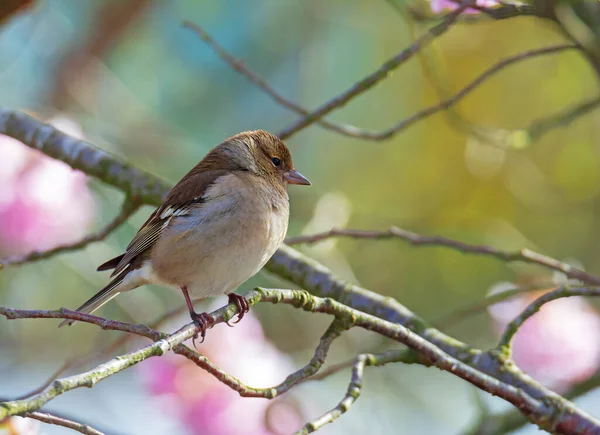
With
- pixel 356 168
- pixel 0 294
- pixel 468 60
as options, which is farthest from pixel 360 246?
pixel 0 294

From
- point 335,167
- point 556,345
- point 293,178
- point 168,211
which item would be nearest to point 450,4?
point 293,178

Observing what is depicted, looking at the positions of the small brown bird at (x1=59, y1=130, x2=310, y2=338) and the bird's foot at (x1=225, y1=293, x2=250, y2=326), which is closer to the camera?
the bird's foot at (x1=225, y1=293, x2=250, y2=326)

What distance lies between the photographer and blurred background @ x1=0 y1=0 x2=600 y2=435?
3705mm

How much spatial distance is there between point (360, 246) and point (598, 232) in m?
1.44

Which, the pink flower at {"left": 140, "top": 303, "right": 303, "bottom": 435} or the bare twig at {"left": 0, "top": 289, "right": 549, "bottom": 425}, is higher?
the pink flower at {"left": 140, "top": 303, "right": 303, "bottom": 435}

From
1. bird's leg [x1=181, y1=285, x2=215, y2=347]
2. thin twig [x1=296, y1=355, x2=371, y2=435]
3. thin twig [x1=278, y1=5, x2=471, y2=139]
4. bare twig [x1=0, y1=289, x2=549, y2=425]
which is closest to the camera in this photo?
bare twig [x1=0, y1=289, x2=549, y2=425]

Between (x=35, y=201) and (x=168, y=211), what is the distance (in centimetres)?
93

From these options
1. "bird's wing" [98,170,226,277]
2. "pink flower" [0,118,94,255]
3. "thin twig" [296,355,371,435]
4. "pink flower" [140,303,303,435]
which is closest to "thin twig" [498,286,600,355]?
"thin twig" [296,355,371,435]

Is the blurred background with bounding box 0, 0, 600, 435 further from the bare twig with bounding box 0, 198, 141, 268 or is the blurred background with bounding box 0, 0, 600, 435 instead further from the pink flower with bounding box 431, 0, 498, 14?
the pink flower with bounding box 431, 0, 498, 14

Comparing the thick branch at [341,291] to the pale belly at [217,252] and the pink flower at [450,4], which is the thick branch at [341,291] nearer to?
the pale belly at [217,252]

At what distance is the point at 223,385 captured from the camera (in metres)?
3.12

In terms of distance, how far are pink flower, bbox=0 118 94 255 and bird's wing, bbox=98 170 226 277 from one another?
688mm

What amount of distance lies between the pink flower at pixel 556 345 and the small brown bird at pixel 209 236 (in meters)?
1.14

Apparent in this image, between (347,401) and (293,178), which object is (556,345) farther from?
(347,401)
